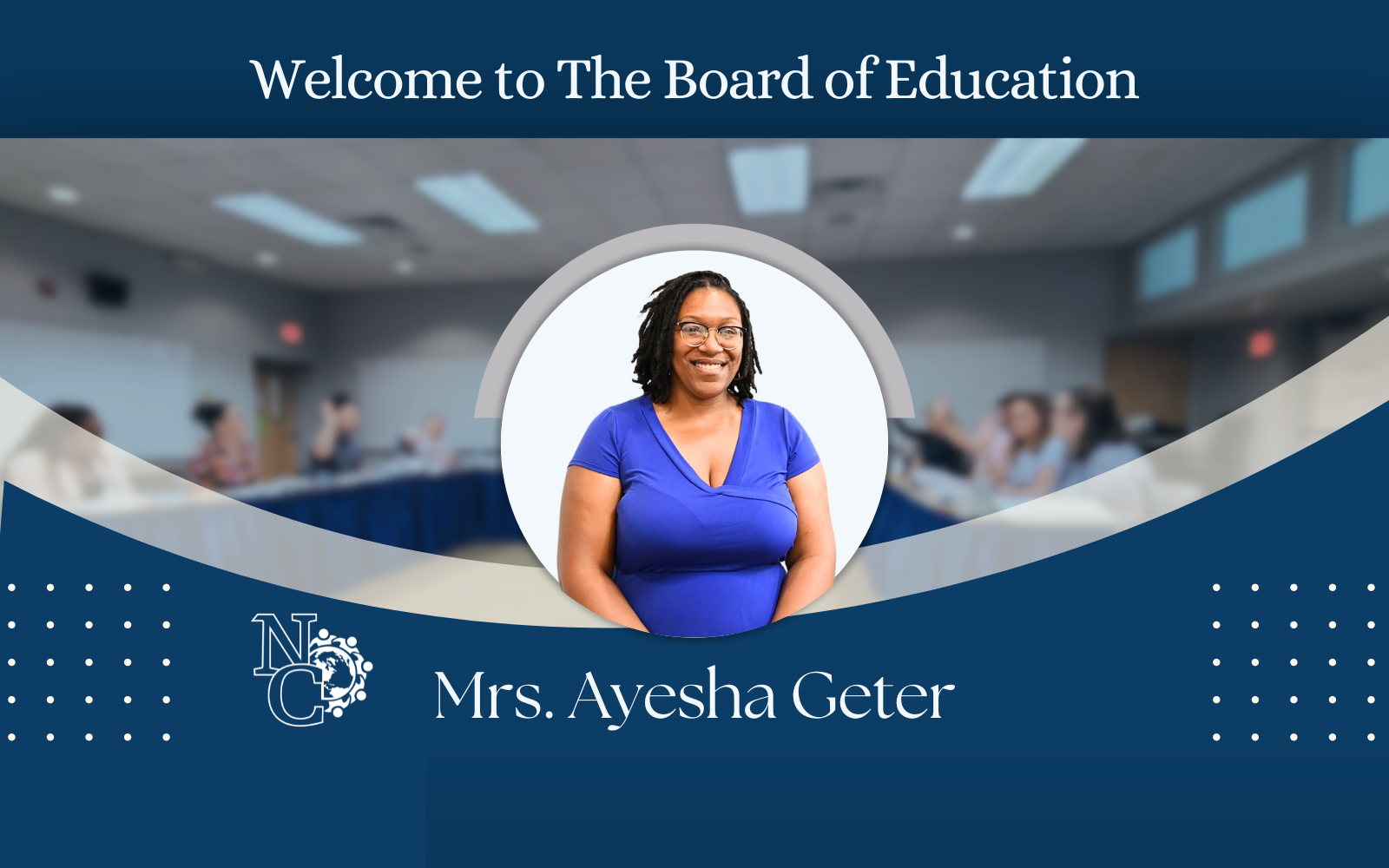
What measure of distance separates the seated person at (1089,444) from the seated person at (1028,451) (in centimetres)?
1

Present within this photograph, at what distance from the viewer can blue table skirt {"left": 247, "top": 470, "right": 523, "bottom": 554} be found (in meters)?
1.34

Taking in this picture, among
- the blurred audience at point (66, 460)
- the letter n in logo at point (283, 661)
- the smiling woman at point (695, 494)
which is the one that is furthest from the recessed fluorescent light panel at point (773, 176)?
the blurred audience at point (66, 460)

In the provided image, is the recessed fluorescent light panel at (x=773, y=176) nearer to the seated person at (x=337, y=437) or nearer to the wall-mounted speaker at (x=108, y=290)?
the seated person at (x=337, y=437)

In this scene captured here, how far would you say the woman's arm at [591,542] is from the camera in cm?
126

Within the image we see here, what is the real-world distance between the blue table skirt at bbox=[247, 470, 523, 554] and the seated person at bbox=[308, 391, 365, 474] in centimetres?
5

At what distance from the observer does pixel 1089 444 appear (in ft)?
4.28

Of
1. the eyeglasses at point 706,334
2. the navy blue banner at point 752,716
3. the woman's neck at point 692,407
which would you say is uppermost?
the eyeglasses at point 706,334

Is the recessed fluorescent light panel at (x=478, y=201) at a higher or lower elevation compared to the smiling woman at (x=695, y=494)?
higher

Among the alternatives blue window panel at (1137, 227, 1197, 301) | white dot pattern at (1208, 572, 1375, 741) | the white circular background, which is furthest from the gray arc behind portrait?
white dot pattern at (1208, 572, 1375, 741)

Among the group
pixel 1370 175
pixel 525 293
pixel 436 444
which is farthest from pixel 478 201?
pixel 1370 175

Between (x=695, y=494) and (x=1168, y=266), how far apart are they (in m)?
0.94

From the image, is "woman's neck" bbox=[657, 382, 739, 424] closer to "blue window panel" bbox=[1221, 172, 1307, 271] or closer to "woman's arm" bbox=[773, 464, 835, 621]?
"woman's arm" bbox=[773, 464, 835, 621]
